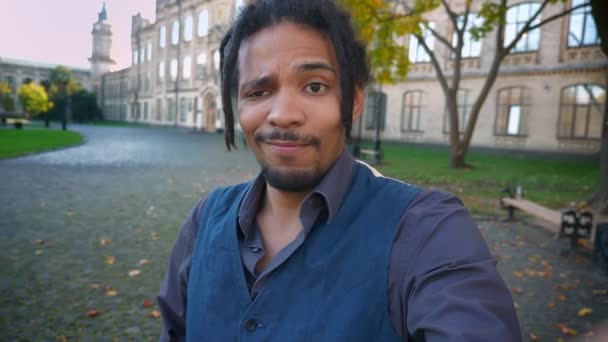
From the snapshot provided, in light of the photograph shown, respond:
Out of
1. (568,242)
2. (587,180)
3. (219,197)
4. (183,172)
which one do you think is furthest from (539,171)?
(219,197)

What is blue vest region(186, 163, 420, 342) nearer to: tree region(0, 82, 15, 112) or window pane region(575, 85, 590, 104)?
window pane region(575, 85, 590, 104)

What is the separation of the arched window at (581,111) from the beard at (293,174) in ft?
73.1

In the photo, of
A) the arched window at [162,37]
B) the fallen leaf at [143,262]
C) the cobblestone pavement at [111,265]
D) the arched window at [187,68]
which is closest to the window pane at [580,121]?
the cobblestone pavement at [111,265]

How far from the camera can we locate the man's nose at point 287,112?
129 centimetres

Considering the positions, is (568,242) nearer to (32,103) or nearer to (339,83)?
(339,83)

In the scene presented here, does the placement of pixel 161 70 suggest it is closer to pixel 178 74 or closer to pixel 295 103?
pixel 178 74

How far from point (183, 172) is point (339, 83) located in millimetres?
12107

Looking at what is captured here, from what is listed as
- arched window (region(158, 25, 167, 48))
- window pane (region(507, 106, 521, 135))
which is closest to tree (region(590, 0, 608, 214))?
window pane (region(507, 106, 521, 135))

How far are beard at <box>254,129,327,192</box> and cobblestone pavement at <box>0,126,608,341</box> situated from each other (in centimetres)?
62

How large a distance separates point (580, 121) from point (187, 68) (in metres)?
34.1

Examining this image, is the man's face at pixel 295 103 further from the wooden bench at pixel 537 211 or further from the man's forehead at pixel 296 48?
the wooden bench at pixel 537 211

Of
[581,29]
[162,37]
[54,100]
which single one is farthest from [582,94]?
[54,100]

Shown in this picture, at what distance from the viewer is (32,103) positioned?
175ft

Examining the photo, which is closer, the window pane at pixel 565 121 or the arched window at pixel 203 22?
the window pane at pixel 565 121
